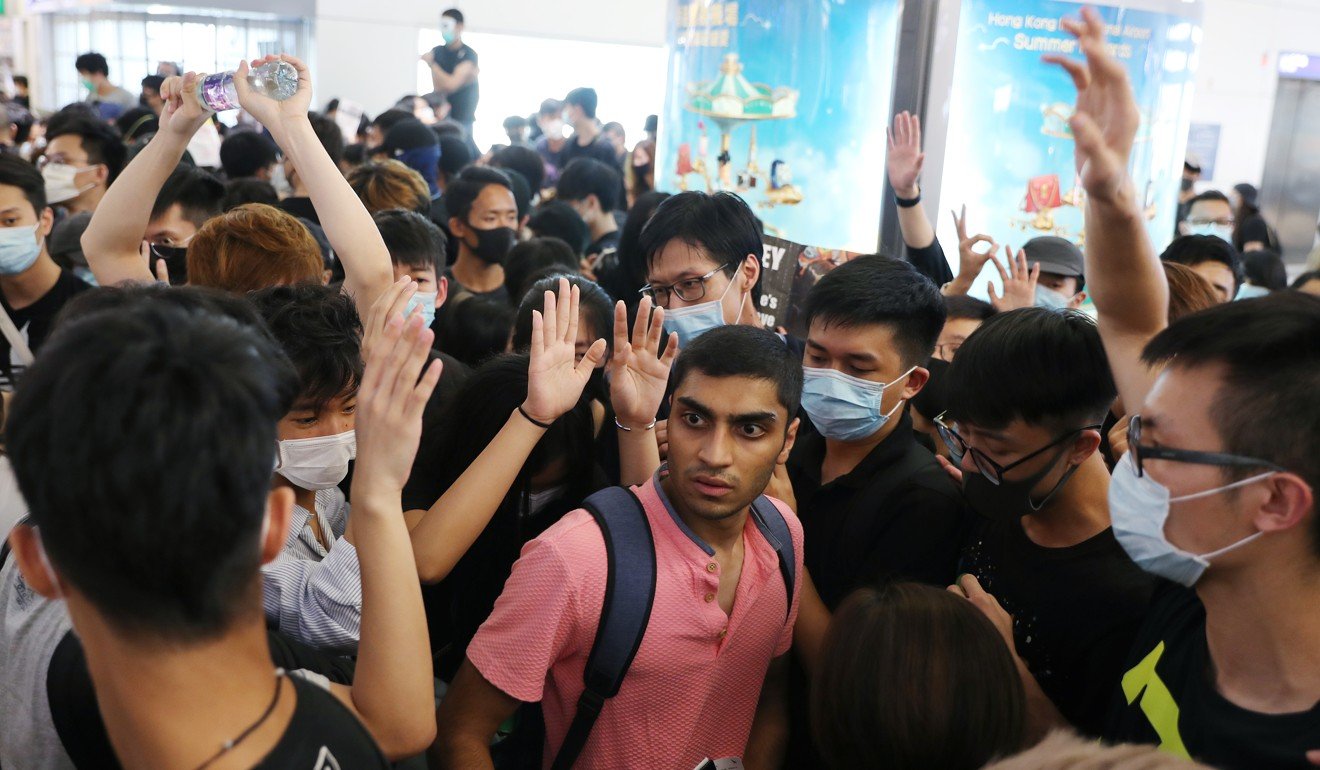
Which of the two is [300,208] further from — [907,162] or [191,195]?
[907,162]

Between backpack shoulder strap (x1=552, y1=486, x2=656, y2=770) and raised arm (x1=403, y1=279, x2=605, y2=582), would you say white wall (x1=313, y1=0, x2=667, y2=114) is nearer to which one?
raised arm (x1=403, y1=279, x2=605, y2=582)

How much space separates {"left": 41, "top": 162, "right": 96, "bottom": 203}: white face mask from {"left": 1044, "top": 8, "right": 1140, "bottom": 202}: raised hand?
15.4 ft

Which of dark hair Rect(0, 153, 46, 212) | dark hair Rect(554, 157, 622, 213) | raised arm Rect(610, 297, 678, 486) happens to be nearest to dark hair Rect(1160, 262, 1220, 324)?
raised arm Rect(610, 297, 678, 486)

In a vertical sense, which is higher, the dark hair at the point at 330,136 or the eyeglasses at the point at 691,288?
the dark hair at the point at 330,136

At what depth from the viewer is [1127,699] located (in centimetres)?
174

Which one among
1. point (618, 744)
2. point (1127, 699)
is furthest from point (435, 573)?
point (1127, 699)

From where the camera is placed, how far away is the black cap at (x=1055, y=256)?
4.06 metres

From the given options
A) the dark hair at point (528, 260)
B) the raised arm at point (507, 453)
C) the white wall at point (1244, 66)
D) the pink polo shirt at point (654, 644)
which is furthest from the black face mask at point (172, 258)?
the white wall at point (1244, 66)

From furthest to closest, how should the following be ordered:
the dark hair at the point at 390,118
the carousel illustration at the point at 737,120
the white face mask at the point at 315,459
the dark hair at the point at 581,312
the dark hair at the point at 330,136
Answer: the dark hair at the point at 390,118, the dark hair at the point at 330,136, the carousel illustration at the point at 737,120, the dark hair at the point at 581,312, the white face mask at the point at 315,459

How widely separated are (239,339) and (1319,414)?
4.51ft

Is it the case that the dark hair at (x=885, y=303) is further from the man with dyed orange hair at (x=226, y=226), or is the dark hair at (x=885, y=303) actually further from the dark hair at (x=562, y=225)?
the dark hair at (x=562, y=225)

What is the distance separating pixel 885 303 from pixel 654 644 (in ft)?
3.63

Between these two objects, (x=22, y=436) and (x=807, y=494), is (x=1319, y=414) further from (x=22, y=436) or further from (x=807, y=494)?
(x=22, y=436)

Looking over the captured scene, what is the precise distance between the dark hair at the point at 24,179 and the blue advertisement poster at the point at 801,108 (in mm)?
2572
